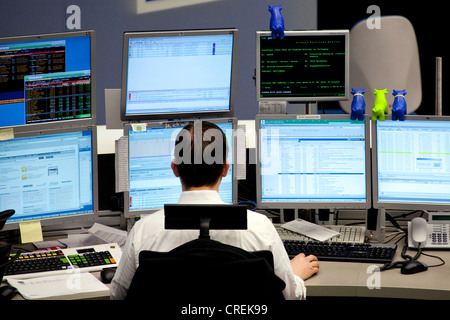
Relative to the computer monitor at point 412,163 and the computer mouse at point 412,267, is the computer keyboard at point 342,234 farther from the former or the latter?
the computer mouse at point 412,267

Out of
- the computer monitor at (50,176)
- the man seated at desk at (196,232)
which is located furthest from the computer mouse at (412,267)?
the computer monitor at (50,176)

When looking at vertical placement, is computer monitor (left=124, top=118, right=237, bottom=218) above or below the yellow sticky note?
above

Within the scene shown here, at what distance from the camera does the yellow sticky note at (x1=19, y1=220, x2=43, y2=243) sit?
7.84 ft

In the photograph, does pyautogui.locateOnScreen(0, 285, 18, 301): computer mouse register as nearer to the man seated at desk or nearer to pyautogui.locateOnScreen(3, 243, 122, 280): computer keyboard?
pyautogui.locateOnScreen(3, 243, 122, 280): computer keyboard

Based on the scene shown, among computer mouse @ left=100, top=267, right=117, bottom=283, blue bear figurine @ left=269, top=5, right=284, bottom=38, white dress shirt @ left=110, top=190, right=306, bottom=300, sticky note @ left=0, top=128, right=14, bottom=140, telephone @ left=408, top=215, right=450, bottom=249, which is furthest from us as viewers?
blue bear figurine @ left=269, top=5, right=284, bottom=38

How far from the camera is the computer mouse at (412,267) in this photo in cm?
220

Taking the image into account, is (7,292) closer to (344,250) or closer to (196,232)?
(196,232)

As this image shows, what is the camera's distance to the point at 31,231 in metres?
2.40

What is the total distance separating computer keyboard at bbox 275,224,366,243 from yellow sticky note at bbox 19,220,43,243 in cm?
97

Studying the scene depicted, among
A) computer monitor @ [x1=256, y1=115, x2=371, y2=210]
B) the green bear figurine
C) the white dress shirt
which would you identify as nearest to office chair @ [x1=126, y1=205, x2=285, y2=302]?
the white dress shirt

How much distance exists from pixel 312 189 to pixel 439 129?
571mm

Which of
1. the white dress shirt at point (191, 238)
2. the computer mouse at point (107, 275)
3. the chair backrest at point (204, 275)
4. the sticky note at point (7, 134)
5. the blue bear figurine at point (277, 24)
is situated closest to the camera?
the chair backrest at point (204, 275)

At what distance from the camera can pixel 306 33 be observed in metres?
2.61

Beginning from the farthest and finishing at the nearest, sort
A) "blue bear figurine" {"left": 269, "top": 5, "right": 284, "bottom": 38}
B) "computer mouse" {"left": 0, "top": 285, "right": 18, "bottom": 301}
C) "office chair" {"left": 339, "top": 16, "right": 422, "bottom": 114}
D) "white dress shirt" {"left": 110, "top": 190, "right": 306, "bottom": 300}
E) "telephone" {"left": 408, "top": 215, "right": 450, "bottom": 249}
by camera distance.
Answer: "office chair" {"left": 339, "top": 16, "right": 422, "bottom": 114}
"blue bear figurine" {"left": 269, "top": 5, "right": 284, "bottom": 38}
"telephone" {"left": 408, "top": 215, "right": 450, "bottom": 249}
"computer mouse" {"left": 0, "top": 285, "right": 18, "bottom": 301}
"white dress shirt" {"left": 110, "top": 190, "right": 306, "bottom": 300}
